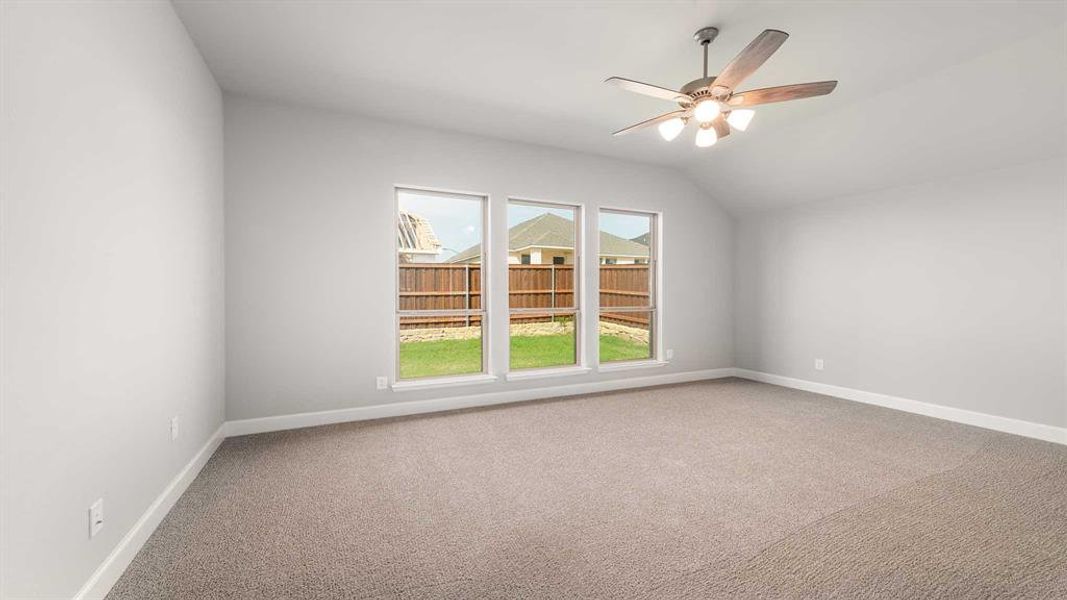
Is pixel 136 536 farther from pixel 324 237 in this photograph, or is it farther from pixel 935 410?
pixel 935 410

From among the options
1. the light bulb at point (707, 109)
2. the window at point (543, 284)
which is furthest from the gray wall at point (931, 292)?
the light bulb at point (707, 109)

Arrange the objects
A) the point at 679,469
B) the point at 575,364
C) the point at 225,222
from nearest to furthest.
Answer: the point at 679,469, the point at 225,222, the point at 575,364

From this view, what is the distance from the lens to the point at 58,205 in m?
1.39

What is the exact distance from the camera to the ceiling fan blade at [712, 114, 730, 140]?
107 inches

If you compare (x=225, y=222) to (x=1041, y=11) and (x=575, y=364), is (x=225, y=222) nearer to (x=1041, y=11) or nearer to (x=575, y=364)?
(x=575, y=364)

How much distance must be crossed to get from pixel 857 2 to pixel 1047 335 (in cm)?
318

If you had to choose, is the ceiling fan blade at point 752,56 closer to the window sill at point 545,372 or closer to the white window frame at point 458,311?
the white window frame at point 458,311

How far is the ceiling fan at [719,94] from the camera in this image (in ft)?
7.18

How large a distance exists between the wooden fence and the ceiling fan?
2248 mm

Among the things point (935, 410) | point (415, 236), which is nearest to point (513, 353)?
point (415, 236)

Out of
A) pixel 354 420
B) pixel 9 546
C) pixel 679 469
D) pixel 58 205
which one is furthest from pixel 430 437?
→ pixel 58 205

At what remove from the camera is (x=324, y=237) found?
3.67 meters

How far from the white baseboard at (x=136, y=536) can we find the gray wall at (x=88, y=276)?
5 centimetres

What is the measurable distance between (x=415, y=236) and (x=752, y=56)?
123 inches
